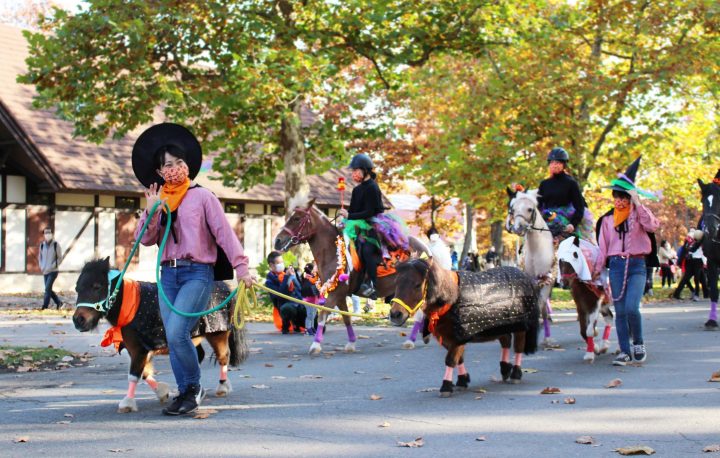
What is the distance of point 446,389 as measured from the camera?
30.9 feet

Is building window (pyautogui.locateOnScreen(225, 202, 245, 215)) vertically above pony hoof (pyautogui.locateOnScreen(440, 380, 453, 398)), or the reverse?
building window (pyautogui.locateOnScreen(225, 202, 245, 215))

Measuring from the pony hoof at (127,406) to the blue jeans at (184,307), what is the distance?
0.59 metres

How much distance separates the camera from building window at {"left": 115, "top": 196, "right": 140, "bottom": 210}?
3419 centimetres

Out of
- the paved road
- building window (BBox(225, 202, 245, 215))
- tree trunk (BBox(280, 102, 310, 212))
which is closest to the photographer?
the paved road

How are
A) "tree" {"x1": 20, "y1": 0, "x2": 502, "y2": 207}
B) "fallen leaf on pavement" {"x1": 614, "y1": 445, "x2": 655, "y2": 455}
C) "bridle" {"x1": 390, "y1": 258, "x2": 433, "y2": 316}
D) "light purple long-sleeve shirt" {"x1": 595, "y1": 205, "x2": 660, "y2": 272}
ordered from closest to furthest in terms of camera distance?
"fallen leaf on pavement" {"x1": 614, "y1": 445, "x2": 655, "y2": 455} < "bridle" {"x1": 390, "y1": 258, "x2": 433, "y2": 316} < "light purple long-sleeve shirt" {"x1": 595, "y1": 205, "x2": 660, "y2": 272} < "tree" {"x1": 20, "y1": 0, "x2": 502, "y2": 207}

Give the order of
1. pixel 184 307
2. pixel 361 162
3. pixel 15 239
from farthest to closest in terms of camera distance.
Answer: pixel 15 239 → pixel 361 162 → pixel 184 307

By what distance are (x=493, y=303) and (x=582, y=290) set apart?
10.6ft

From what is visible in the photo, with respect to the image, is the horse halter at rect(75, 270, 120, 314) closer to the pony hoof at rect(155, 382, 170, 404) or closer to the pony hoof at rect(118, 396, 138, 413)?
the pony hoof at rect(118, 396, 138, 413)

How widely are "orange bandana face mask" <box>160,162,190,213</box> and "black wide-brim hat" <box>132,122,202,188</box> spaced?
15cm

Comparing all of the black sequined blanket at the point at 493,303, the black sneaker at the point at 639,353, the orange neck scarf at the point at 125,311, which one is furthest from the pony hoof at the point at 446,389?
the black sneaker at the point at 639,353

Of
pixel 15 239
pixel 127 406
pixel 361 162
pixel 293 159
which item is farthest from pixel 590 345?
pixel 15 239

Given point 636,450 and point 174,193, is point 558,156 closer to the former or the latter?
point 174,193

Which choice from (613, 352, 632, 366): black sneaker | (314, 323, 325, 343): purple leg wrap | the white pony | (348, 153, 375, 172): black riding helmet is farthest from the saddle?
(613, 352, 632, 366): black sneaker

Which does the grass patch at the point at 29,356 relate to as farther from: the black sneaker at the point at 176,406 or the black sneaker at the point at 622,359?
the black sneaker at the point at 622,359
